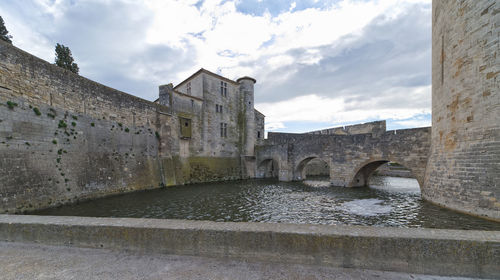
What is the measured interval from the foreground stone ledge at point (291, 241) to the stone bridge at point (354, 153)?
13.0 m

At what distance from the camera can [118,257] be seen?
2764 mm

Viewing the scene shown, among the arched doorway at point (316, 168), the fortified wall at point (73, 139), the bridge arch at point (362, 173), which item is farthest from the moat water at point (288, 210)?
the arched doorway at point (316, 168)

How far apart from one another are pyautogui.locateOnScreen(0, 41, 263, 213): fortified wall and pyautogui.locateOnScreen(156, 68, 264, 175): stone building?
2.78ft

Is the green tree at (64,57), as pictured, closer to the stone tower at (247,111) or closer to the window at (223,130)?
the window at (223,130)

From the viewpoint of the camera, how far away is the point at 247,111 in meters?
26.1

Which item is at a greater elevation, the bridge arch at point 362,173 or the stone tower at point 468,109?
the stone tower at point 468,109

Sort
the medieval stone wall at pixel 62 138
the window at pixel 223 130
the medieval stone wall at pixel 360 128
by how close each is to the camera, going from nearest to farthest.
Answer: the medieval stone wall at pixel 62 138, the medieval stone wall at pixel 360 128, the window at pixel 223 130

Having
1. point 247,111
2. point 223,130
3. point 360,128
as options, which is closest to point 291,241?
point 223,130

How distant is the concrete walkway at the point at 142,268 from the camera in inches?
89.6

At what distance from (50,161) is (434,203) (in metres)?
19.1

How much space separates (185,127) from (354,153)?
627 inches

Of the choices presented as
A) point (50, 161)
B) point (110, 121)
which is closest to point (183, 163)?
point (110, 121)

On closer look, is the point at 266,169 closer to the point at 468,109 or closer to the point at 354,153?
the point at 354,153

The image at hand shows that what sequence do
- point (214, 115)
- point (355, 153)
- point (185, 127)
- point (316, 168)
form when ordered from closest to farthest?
point (355, 153), point (185, 127), point (214, 115), point (316, 168)
